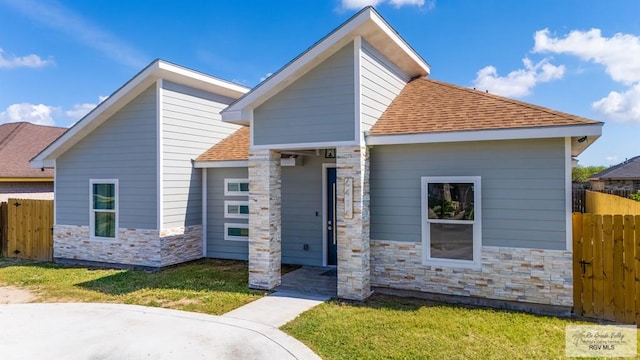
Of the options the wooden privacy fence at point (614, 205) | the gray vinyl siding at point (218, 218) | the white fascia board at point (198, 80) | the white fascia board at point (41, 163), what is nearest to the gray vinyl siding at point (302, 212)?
the gray vinyl siding at point (218, 218)

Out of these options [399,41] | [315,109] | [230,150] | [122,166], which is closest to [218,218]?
[230,150]

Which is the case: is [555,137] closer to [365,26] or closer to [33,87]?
[365,26]

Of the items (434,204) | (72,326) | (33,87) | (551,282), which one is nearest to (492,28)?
(434,204)

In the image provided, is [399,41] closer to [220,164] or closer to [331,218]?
[331,218]

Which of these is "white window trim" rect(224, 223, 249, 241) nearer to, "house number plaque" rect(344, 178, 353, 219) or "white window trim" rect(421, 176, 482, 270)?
"house number plaque" rect(344, 178, 353, 219)

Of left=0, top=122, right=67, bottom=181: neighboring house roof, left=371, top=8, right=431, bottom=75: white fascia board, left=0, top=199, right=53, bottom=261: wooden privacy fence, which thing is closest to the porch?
left=371, top=8, right=431, bottom=75: white fascia board

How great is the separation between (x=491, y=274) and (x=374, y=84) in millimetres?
4299

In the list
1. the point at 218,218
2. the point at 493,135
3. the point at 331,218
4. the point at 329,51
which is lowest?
the point at 218,218

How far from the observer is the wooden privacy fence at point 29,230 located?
12.4m

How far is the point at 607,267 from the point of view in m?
6.49

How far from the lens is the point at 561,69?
2175 centimetres

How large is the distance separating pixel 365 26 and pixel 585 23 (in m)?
11.5

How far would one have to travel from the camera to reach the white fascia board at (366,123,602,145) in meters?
6.24

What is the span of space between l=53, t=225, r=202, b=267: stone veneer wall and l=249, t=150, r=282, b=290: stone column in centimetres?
353
